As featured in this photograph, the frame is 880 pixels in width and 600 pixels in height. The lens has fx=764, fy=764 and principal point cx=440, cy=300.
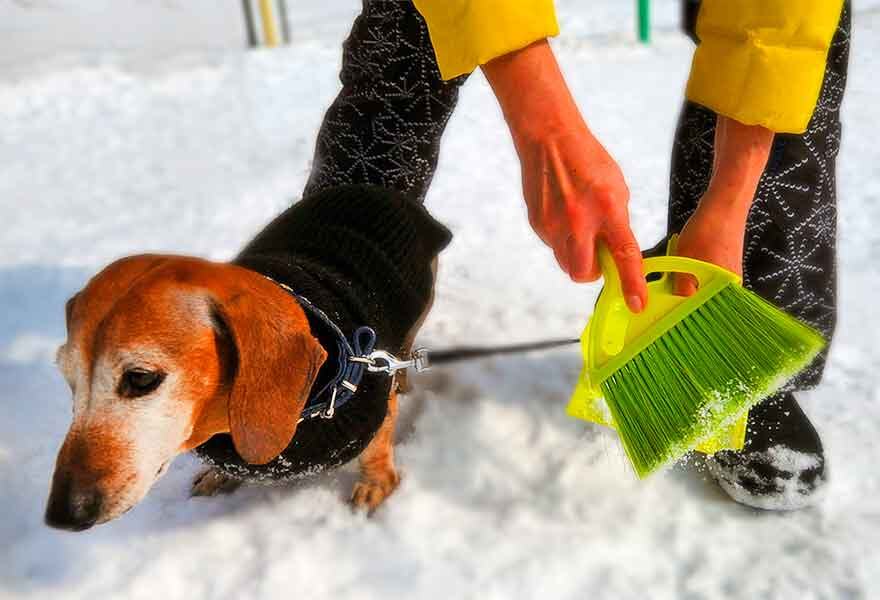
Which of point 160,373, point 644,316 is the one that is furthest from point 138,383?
point 644,316

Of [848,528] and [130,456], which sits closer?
[130,456]

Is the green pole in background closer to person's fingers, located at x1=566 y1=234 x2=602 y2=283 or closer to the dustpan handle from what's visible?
the dustpan handle

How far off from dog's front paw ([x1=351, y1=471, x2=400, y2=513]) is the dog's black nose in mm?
619

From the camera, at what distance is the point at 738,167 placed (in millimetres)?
1173

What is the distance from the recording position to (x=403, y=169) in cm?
187

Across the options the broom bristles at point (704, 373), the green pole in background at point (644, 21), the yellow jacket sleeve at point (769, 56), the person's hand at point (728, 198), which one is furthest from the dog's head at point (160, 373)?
the green pole in background at point (644, 21)

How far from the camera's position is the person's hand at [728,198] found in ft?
3.82

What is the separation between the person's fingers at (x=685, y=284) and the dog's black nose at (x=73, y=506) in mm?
925

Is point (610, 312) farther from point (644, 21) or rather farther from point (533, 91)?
point (644, 21)

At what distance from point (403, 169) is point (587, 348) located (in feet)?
2.60

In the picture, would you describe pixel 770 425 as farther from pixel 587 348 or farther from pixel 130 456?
pixel 130 456

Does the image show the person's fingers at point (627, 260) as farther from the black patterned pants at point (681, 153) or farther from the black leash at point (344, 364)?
the black patterned pants at point (681, 153)

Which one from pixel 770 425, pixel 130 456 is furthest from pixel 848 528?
pixel 130 456

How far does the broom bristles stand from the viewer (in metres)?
1.17
